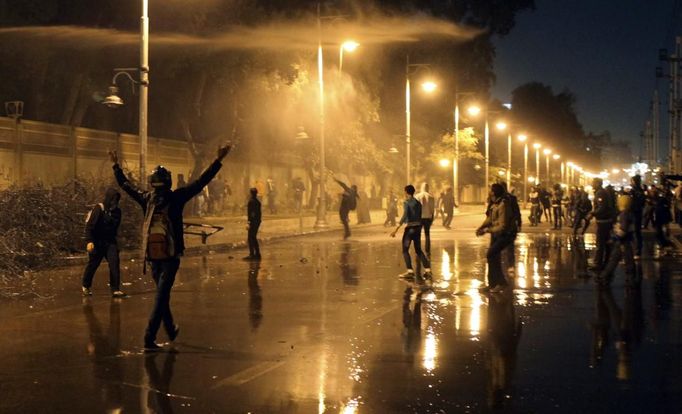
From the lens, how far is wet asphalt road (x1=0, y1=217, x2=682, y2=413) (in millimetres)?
6602

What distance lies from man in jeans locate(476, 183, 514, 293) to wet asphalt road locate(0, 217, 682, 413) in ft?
1.07

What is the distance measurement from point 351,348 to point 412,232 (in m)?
6.70

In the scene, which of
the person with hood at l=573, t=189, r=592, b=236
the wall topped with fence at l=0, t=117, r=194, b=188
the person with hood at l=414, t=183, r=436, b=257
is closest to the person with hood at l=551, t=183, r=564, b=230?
the person with hood at l=573, t=189, r=592, b=236

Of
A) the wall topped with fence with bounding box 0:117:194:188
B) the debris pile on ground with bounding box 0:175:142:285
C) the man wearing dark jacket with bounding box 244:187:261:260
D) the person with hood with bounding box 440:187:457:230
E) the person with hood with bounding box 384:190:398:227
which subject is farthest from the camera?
the person with hood with bounding box 384:190:398:227

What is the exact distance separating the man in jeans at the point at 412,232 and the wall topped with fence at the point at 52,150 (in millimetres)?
11882

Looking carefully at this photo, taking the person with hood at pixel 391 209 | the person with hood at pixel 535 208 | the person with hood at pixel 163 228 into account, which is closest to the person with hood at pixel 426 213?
the person with hood at pixel 163 228

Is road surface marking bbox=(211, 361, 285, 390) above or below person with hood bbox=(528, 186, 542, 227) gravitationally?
below

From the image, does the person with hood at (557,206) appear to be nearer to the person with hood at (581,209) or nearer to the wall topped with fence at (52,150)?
the person with hood at (581,209)

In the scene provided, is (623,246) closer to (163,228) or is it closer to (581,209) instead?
(163,228)

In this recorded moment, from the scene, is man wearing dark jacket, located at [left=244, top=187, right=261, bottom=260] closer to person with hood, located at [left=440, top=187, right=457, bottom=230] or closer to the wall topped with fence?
the wall topped with fence

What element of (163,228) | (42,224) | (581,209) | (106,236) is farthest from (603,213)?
(581,209)

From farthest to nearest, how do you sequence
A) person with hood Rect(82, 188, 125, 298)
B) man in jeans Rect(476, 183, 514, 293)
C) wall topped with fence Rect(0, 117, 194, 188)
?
wall topped with fence Rect(0, 117, 194, 188) → man in jeans Rect(476, 183, 514, 293) → person with hood Rect(82, 188, 125, 298)

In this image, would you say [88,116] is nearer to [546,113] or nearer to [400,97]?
[400,97]

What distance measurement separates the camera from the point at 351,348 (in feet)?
28.4
